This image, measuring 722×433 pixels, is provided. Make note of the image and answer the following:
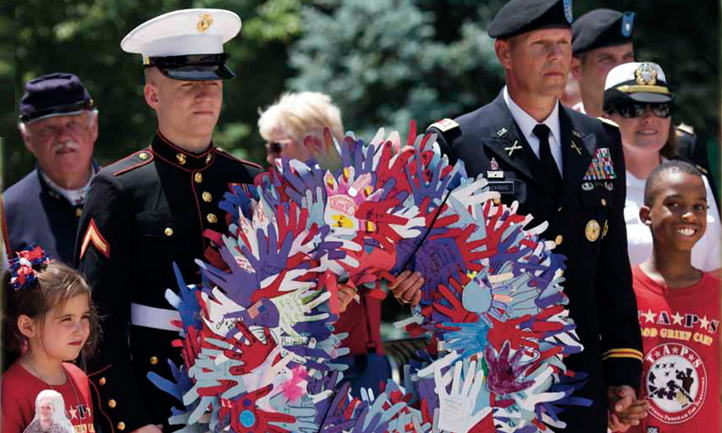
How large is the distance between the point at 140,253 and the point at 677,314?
7.05 ft

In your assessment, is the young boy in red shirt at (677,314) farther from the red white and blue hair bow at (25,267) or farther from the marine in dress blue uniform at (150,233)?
the red white and blue hair bow at (25,267)

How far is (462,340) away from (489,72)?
18.6ft

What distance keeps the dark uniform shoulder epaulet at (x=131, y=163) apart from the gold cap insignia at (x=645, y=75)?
237 cm

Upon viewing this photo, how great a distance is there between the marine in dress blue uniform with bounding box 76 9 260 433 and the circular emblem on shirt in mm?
1822

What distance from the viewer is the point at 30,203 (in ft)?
16.9

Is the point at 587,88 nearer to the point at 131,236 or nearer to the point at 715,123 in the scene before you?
the point at 131,236

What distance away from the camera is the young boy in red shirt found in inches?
184

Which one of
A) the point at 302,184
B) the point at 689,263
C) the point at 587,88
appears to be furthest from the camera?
the point at 587,88

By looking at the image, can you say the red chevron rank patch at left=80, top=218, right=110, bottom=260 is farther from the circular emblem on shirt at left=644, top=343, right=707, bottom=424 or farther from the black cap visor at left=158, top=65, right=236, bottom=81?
the circular emblem on shirt at left=644, top=343, right=707, bottom=424

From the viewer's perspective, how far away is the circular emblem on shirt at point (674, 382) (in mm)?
4672

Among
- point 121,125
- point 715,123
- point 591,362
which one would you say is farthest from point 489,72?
point 591,362

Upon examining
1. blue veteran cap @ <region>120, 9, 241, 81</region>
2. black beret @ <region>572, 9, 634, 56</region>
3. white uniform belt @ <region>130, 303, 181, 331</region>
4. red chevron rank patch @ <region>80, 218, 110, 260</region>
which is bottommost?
white uniform belt @ <region>130, 303, 181, 331</region>

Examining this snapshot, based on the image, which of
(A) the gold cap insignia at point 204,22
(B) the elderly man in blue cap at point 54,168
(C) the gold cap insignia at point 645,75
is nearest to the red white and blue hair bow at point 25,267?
(A) the gold cap insignia at point 204,22

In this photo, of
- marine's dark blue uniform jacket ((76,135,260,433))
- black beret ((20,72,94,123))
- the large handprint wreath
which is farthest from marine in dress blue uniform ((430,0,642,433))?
black beret ((20,72,94,123))
